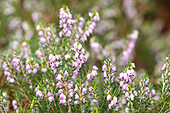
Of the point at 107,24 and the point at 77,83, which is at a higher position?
the point at 107,24

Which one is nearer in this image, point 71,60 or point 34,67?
point 71,60

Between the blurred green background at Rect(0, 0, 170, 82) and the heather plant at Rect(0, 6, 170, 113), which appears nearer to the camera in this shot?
the heather plant at Rect(0, 6, 170, 113)

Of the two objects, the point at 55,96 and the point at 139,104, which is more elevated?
the point at 55,96

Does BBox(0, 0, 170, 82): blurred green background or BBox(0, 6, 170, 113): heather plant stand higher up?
BBox(0, 0, 170, 82): blurred green background

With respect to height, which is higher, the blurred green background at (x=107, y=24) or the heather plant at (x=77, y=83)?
the blurred green background at (x=107, y=24)

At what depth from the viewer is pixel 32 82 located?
175 centimetres

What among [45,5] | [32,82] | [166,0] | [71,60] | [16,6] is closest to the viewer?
[71,60]

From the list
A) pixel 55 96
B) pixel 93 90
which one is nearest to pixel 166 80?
pixel 93 90

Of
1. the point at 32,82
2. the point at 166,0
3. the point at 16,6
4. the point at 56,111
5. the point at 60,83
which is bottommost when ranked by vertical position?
the point at 56,111

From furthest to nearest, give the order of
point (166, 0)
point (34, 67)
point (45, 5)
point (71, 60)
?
point (166, 0) → point (45, 5) → point (34, 67) → point (71, 60)

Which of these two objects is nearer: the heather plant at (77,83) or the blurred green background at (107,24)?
the heather plant at (77,83)

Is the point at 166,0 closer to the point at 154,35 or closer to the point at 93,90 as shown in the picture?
the point at 154,35

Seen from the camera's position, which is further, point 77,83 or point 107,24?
point 107,24

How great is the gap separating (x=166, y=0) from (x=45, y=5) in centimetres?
454
